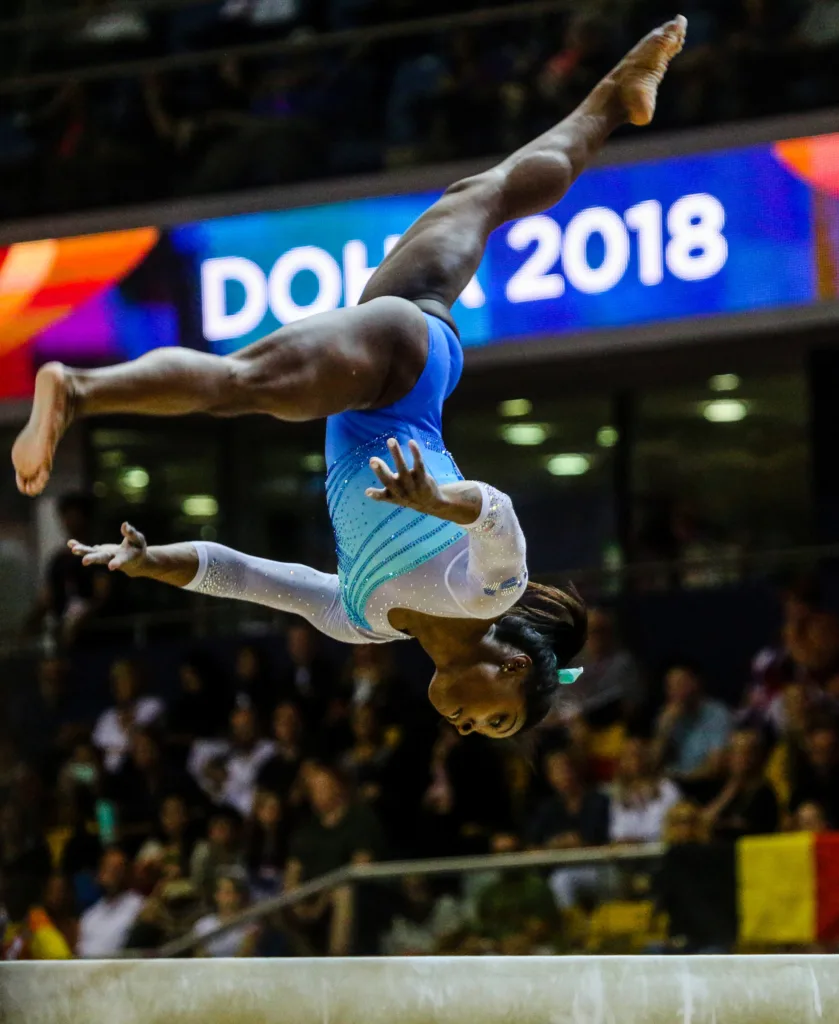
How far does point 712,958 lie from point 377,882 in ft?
12.7

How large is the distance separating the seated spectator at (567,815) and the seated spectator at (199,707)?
95.2 inches

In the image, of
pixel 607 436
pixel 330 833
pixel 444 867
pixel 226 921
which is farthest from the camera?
pixel 607 436

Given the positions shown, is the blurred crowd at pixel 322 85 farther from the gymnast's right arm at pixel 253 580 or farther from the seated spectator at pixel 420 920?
the gymnast's right arm at pixel 253 580

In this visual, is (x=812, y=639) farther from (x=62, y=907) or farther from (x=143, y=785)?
(x=62, y=907)

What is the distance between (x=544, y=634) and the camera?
443 centimetres

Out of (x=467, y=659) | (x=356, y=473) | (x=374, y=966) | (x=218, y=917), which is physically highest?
(x=356, y=473)

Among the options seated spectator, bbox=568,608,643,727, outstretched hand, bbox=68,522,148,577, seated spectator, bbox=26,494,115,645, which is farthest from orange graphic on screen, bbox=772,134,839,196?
outstretched hand, bbox=68,522,148,577

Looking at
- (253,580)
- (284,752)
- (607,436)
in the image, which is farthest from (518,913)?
(607,436)

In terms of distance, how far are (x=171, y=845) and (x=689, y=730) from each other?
10.0 ft

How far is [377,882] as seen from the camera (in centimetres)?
747

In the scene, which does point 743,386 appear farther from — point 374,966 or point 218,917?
point 374,966

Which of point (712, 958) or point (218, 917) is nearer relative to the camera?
point (712, 958)

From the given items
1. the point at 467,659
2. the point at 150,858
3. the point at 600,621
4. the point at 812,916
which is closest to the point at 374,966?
the point at 467,659

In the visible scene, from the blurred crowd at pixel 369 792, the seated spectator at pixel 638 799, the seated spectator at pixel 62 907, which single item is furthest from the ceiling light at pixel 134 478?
the seated spectator at pixel 638 799
